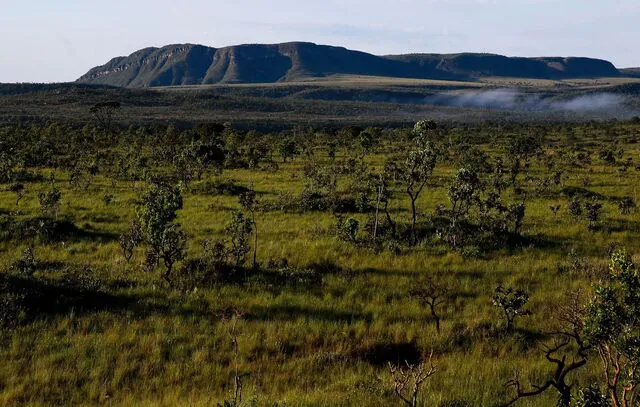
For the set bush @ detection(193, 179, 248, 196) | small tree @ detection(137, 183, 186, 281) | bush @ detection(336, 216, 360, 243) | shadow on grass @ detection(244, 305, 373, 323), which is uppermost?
small tree @ detection(137, 183, 186, 281)

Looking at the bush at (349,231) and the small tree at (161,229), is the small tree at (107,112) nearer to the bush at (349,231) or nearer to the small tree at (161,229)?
the bush at (349,231)

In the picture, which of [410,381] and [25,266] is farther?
[25,266]

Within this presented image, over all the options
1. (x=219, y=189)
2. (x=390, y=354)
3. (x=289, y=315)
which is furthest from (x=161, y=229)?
(x=219, y=189)

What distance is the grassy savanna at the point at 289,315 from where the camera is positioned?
834 cm

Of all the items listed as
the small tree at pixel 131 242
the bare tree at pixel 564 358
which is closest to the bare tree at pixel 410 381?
the bare tree at pixel 564 358

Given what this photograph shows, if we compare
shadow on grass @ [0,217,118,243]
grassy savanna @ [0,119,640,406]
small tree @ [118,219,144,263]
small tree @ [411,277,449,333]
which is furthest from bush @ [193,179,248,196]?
small tree @ [411,277,449,333]

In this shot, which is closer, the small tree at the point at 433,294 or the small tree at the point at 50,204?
the small tree at the point at 433,294

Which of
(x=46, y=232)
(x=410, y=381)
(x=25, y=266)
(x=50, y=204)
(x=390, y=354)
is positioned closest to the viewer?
(x=410, y=381)

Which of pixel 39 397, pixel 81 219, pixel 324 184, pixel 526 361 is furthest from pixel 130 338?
pixel 324 184

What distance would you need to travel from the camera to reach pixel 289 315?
37.9ft

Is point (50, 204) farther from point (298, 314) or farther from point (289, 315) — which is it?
point (298, 314)

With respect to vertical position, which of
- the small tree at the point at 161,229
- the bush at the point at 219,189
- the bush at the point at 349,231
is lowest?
the bush at the point at 219,189

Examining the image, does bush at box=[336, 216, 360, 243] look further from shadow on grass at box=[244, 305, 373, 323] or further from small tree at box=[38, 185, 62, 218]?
small tree at box=[38, 185, 62, 218]

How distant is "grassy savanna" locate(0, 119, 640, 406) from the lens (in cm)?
834
